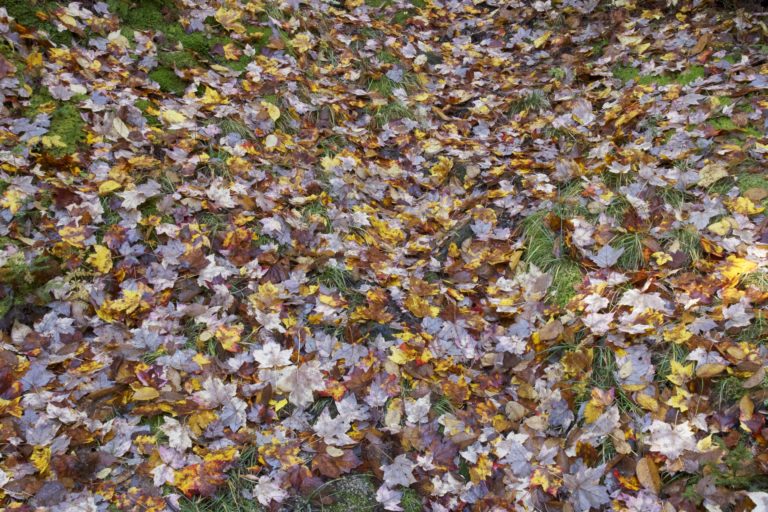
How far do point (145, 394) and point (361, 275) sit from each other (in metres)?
1.42

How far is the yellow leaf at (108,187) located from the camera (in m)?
3.27

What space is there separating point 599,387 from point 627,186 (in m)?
1.63

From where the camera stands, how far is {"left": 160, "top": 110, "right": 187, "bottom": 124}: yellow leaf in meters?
3.89

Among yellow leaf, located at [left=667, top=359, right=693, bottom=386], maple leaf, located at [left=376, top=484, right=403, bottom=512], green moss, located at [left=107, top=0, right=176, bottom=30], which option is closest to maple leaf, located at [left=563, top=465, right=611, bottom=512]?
yellow leaf, located at [left=667, top=359, right=693, bottom=386]

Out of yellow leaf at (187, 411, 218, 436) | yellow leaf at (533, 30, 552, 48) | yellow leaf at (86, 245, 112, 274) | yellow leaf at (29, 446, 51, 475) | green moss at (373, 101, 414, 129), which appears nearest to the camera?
yellow leaf at (29, 446, 51, 475)

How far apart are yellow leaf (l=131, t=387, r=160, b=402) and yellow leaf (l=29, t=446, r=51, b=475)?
385mm

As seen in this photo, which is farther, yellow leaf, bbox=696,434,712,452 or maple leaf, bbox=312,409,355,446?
maple leaf, bbox=312,409,355,446

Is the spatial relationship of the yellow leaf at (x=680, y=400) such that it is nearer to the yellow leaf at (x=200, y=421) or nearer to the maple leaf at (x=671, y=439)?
the maple leaf at (x=671, y=439)

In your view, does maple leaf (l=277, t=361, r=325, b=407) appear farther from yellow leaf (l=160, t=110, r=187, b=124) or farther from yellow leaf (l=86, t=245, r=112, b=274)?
yellow leaf (l=160, t=110, r=187, b=124)

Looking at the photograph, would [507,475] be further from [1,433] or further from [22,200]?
[22,200]

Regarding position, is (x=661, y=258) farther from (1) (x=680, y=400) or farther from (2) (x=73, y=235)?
(2) (x=73, y=235)

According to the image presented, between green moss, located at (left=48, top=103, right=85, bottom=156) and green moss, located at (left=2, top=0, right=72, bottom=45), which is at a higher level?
green moss, located at (left=2, top=0, right=72, bottom=45)

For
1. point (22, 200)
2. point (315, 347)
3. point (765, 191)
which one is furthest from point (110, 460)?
point (765, 191)

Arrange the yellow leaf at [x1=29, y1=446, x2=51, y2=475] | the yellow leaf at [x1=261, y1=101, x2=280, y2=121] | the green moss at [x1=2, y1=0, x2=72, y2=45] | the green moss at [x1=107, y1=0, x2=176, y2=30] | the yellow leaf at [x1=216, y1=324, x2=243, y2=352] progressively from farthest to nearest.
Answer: the green moss at [x1=107, y1=0, x2=176, y2=30] → the yellow leaf at [x1=261, y1=101, x2=280, y2=121] → the green moss at [x1=2, y1=0, x2=72, y2=45] → the yellow leaf at [x1=216, y1=324, x2=243, y2=352] → the yellow leaf at [x1=29, y1=446, x2=51, y2=475]
